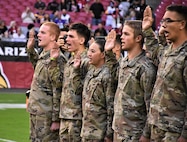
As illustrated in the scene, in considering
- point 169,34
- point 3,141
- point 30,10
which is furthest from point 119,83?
point 30,10

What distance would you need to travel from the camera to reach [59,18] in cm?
2809

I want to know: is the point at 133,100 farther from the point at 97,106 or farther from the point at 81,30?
the point at 81,30

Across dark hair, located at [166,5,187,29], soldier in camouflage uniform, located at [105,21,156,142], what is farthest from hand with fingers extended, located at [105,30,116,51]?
dark hair, located at [166,5,187,29]

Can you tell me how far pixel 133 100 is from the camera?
24.1 feet

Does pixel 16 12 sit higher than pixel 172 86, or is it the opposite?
pixel 172 86

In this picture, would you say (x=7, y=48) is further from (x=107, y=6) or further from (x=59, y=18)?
(x=107, y=6)

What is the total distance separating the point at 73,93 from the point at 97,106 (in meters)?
0.73

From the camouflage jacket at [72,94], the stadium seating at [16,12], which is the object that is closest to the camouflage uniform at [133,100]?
the camouflage jacket at [72,94]

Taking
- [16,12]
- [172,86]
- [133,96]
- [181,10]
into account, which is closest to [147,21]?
[181,10]

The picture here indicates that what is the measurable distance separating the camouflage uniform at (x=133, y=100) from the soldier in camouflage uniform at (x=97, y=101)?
1.84 feet

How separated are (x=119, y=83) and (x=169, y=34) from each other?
1.08 metres

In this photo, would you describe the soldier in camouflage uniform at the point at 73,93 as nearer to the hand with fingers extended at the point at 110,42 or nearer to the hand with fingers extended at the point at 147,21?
the hand with fingers extended at the point at 110,42

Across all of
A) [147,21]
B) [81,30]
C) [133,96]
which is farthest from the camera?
[81,30]

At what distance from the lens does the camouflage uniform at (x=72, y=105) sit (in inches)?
346
